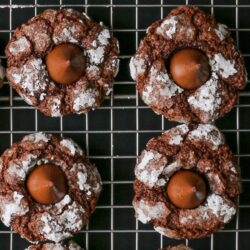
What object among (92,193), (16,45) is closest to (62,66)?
(16,45)

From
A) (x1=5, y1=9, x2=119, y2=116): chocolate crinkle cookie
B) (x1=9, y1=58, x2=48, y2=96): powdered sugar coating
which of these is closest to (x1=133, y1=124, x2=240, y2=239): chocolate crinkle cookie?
A: (x1=5, y1=9, x2=119, y2=116): chocolate crinkle cookie

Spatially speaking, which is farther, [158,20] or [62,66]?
[158,20]

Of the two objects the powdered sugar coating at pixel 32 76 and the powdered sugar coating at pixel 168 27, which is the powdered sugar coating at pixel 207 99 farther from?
the powdered sugar coating at pixel 32 76

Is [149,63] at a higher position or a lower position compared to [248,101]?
higher

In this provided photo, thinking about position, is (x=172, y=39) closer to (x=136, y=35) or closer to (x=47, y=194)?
(x=136, y=35)

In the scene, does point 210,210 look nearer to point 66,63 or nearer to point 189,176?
point 189,176

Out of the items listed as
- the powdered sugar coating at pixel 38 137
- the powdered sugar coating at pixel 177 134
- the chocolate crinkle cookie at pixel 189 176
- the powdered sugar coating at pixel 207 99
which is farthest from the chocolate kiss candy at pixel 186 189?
the powdered sugar coating at pixel 38 137

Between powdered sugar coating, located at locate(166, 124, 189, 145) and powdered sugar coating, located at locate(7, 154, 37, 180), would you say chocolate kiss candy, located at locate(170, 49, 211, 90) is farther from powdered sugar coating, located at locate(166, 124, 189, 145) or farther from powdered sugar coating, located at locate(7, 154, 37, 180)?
powdered sugar coating, located at locate(7, 154, 37, 180)

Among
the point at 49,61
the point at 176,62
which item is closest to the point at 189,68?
the point at 176,62
